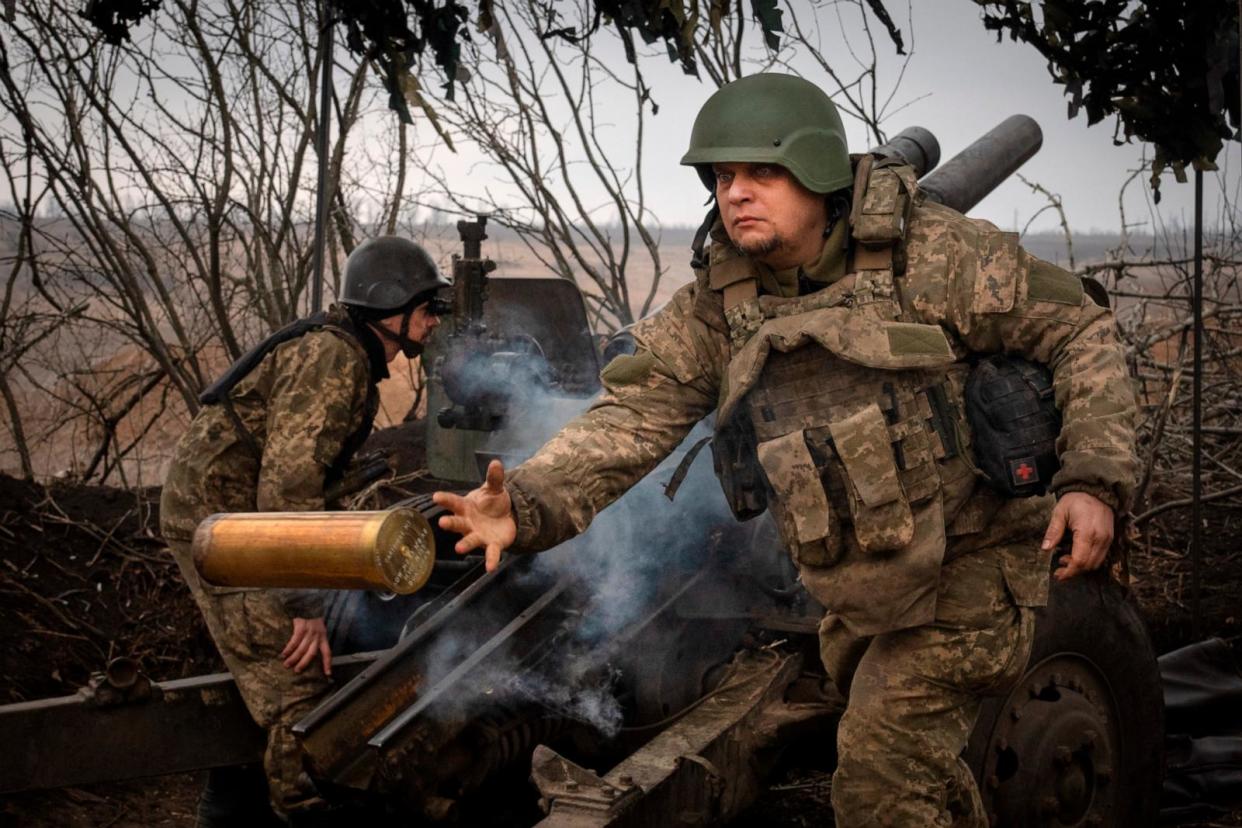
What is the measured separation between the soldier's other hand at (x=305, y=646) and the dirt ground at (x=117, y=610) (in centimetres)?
130

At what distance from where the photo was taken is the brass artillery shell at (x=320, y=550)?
2.64 meters

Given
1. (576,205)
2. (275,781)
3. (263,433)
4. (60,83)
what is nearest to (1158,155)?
(263,433)

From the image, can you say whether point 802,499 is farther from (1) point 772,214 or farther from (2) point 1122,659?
(2) point 1122,659

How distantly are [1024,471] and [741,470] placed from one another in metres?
0.67

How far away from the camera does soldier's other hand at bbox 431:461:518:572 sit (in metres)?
2.93

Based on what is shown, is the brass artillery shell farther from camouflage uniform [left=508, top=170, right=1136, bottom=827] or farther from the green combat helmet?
the green combat helmet

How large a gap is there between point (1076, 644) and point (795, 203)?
162 centimetres

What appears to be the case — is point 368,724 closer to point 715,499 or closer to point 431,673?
point 431,673

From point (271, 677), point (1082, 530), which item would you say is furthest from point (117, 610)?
point (1082, 530)

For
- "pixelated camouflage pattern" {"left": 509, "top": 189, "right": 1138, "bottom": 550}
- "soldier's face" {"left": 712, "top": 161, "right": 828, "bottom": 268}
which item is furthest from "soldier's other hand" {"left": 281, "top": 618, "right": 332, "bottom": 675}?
"soldier's face" {"left": 712, "top": 161, "right": 828, "bottom": 268}

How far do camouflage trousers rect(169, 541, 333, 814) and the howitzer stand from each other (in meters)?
0.11

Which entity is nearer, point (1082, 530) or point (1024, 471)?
point (1082, 530)

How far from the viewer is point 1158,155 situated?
16.9ft

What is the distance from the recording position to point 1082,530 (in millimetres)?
2902
